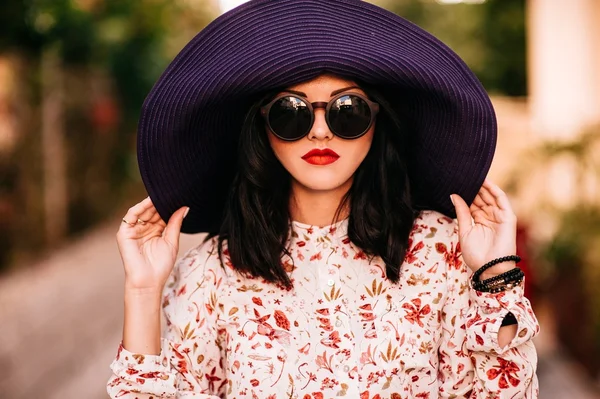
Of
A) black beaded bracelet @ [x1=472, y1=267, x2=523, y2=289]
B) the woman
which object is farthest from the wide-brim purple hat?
black beaded bracelet @ [x1=472, y1=267, x2=523, y2=289]

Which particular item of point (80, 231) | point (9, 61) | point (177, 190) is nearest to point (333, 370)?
point (177, 190)

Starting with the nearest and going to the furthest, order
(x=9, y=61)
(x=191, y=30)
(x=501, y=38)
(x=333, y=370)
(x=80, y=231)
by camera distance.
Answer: (x=333, y=370)
(x=9, y=61)
(x=80, y=231)
(x=501, y=38)
(x=191, y=30)

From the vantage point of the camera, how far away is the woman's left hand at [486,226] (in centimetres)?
206

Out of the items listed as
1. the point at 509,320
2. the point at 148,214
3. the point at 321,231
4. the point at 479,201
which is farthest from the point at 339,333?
the point at 148,214

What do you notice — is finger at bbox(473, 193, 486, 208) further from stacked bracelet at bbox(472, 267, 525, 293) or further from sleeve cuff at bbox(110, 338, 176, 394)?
sleeve cuff at bbox(110, 338, 176, 394)

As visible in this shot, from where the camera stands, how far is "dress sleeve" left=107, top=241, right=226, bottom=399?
204 cm

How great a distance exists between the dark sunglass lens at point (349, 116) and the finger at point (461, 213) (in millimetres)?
368

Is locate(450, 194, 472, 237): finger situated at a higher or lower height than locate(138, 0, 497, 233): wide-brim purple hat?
lower

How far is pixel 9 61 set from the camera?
7.66m

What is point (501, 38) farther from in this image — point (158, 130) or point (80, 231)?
point (158, 130)

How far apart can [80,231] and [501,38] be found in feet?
26.7

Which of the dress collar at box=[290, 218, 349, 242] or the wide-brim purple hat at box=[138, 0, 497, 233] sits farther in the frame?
the dress collar at box=[290, 218, 349, 242]

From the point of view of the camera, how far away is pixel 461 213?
85.4 inches

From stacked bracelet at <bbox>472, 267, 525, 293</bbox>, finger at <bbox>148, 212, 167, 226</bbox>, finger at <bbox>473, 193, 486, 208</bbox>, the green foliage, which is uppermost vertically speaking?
the green foliage
